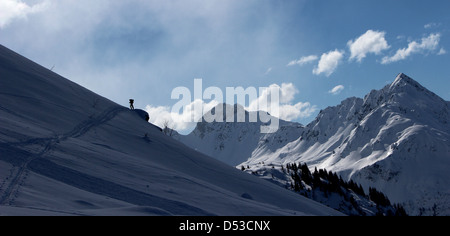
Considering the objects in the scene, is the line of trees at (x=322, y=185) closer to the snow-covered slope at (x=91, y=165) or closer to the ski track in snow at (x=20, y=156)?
the snow-covered slope at (x=91, y=165)

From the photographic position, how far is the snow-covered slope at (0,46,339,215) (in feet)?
42.6

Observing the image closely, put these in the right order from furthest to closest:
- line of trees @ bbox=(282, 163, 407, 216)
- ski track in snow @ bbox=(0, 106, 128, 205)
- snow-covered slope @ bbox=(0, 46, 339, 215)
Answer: line of trees @ bbox=(282, 163, 407, 216), snow-covered slope @ bbox=(0, 46, 339, 215), ski track in snow @ bbox=(0, 106, 128, 205)

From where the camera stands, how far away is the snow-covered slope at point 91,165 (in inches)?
Answer: 512

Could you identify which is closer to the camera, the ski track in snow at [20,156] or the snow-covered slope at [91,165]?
the ski track in snow at [20,156]

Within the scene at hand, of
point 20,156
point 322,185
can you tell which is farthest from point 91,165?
point 322,185

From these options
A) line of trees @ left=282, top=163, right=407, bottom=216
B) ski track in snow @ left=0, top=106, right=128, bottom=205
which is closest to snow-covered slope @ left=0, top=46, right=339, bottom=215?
ski track in snow @ left=0, top=106, right=128, bottom=205

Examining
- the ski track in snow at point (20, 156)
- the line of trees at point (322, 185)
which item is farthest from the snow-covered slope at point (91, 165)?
the line of trees at point (322, 185)

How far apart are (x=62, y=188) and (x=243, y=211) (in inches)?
354

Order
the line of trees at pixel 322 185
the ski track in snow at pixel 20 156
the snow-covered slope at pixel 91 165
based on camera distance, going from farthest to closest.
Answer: the line of trees at pixel 322 185
the snow-covered slope at pixel 91 165
the ski track in snow at pixel 20 156

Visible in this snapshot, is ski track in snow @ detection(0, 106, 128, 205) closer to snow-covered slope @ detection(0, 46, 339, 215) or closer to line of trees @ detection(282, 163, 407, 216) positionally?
snow-covered slope @ detection(0, 46, 339, 215)

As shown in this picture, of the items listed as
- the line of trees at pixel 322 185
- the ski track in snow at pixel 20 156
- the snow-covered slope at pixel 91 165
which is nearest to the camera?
the ski track in snow at pixel 20 156

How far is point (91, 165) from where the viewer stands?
61.4 feet

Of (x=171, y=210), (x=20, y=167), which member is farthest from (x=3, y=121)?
(x=171, y=210)
